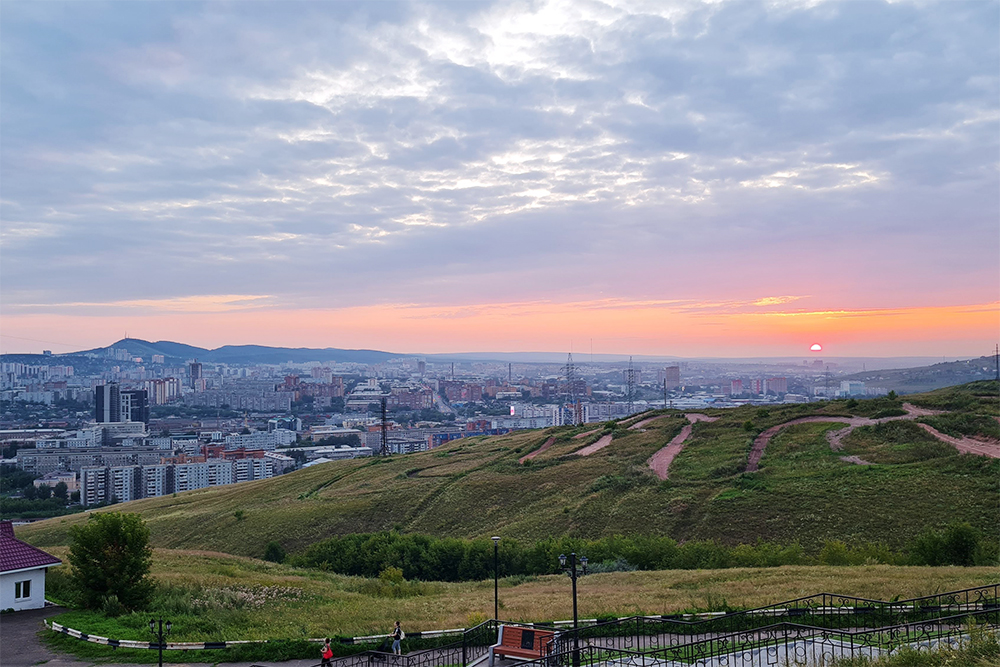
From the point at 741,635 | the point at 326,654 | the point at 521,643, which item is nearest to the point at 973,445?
the point at 741,635

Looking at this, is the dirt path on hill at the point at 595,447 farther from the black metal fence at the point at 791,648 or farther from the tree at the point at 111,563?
the black metal fence at the point at 791,648

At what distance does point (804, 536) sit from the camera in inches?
1321

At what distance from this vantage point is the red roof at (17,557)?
976 inches

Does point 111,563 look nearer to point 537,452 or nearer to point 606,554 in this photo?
point 606,554

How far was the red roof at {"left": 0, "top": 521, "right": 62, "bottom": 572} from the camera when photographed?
24781 mm

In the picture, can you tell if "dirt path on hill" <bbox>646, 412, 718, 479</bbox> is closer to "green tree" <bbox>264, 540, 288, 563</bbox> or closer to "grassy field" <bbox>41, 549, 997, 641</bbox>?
"grassy field" <bbox>41, 549, 997, 641</bbox>

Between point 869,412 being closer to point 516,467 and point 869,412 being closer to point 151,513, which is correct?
point 516,467

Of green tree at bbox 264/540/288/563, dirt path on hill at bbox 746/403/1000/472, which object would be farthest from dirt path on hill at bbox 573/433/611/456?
green tree at bbox 264/540/288/563

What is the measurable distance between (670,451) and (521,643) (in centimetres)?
3844

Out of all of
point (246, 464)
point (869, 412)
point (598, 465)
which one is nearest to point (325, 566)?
point (598, 465)

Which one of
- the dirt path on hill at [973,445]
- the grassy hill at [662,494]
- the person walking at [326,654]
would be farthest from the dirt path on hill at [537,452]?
the person walking at [326,654]

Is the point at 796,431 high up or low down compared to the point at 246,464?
up

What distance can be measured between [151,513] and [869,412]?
6472 cm

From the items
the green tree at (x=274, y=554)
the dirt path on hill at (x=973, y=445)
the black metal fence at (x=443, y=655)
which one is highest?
the dirt path on hill at (x=973, y=445)
